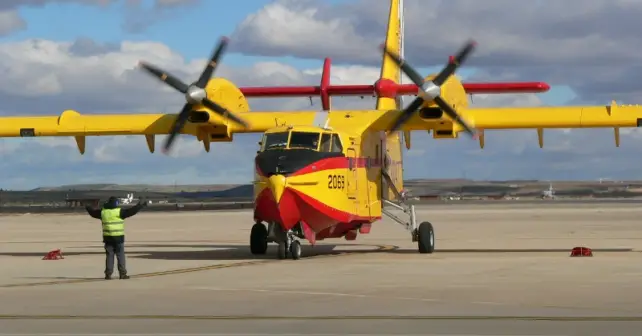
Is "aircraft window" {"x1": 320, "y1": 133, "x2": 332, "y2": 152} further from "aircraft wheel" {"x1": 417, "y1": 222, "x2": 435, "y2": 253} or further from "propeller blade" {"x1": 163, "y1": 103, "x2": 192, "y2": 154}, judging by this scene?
"propeller blade" {"x1": 163, "y1": 103, "x2": 192, "y2": 154}

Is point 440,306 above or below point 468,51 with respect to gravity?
below

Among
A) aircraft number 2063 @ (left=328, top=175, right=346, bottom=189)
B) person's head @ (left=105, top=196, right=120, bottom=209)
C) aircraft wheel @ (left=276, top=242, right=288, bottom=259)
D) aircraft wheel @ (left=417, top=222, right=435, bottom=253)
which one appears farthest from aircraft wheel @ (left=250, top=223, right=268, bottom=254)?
person's head @ (left=105, top=196, right=120, bottom=209)

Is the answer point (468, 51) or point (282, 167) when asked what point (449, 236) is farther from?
point (282, 167)

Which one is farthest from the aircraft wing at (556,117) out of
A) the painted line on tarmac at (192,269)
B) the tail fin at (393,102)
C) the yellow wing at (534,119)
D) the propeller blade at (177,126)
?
the propeller blade at (177,126)

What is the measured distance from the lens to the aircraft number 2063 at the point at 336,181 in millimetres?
27266

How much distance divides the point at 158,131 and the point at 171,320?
1792 cm

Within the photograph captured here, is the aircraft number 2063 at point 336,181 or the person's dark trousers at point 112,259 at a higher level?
the aircraft number 2063 at point 336,181

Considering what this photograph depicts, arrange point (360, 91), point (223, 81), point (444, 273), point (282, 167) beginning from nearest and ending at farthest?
point (444, 273)
point (282, 167)
point (223, 81)
point (360, 91)

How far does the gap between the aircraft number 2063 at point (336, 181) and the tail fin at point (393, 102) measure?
11.8 feet

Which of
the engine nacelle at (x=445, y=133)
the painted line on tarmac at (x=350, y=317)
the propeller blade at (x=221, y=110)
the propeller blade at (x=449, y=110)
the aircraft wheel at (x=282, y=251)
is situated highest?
the propeller blade at (x=221, y=110)

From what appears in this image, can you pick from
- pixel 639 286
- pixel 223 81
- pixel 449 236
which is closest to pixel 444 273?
pixel 639 286

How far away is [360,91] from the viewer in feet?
112

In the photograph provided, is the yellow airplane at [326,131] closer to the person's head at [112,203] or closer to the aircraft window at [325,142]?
the aircraft window at [325,142]

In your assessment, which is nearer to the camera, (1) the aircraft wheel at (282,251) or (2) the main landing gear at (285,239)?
(2) the main landing gear at (285,239)
